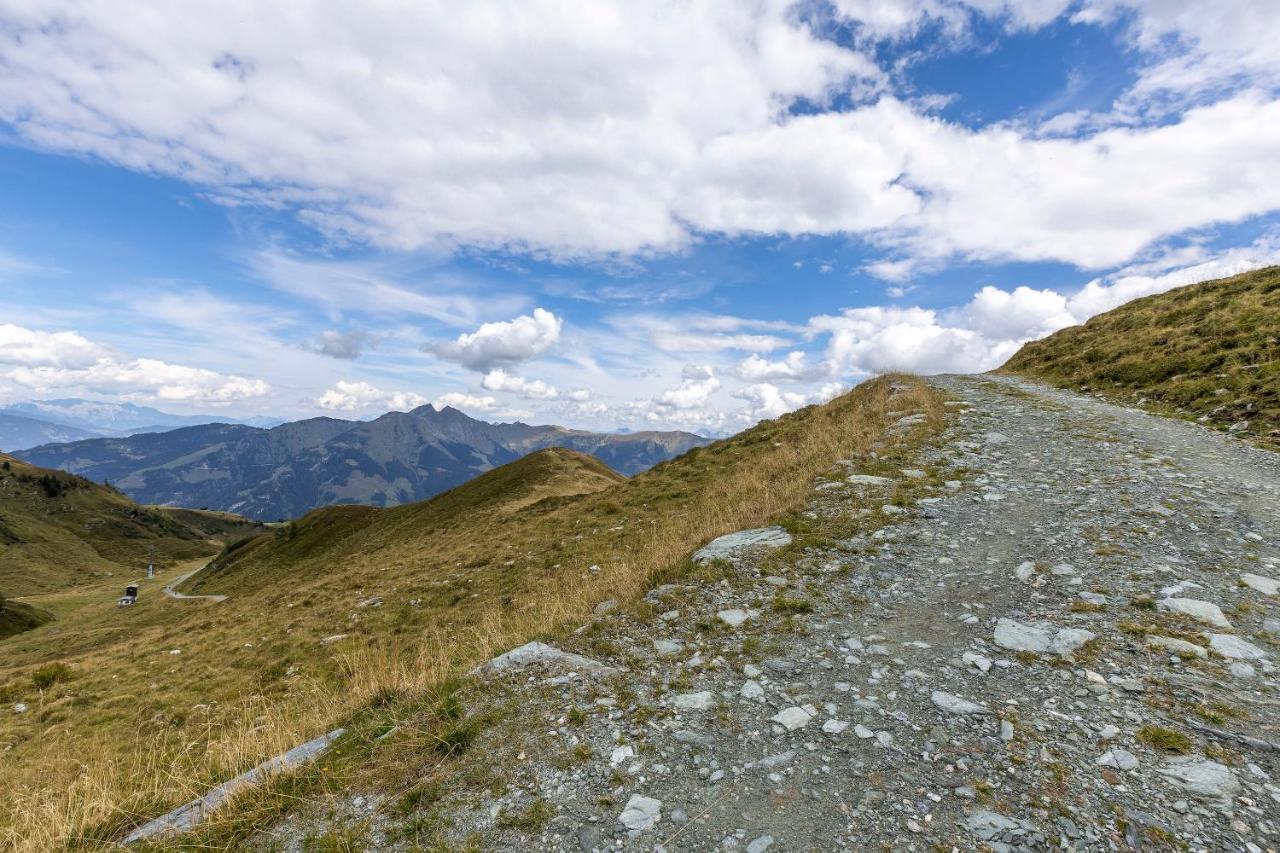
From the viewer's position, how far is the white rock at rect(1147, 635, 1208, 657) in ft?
20.9

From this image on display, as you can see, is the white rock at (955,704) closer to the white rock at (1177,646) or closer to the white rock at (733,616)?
the white rock at (1177,646)

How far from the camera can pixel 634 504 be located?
26.7m

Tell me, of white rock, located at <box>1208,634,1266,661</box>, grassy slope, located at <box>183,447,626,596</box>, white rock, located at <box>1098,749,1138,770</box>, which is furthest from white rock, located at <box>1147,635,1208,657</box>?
grassy slope, located at <box>183,447,626,596</box>

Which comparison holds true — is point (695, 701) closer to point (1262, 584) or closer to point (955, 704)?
point (955, 704)

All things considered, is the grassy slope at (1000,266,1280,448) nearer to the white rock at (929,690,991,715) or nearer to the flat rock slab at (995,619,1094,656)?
the flat rock slab at (995,619,1094,656)

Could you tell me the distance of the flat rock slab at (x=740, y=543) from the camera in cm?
1098

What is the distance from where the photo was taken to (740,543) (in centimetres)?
1147

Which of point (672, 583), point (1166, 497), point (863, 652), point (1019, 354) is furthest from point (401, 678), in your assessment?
point (1019, 354)

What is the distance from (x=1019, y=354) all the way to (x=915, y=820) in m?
54.8

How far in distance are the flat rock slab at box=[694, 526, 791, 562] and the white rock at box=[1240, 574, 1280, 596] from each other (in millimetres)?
6756

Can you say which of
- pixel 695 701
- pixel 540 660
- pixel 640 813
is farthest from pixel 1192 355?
pixel 640 813

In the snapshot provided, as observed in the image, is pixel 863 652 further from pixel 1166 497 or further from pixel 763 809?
pixel 1166 497

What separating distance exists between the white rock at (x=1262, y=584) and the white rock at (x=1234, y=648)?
1.91 meters

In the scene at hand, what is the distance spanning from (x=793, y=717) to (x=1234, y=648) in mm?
5460
